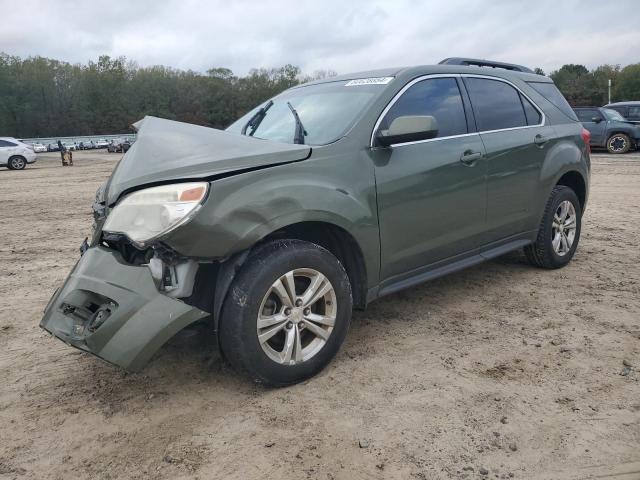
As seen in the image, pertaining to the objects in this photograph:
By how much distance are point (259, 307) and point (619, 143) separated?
18.6 meters

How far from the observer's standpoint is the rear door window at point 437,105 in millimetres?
3414

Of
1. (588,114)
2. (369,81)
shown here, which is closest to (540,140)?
(369,81)

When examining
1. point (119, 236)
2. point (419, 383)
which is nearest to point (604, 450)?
point (419, 383)

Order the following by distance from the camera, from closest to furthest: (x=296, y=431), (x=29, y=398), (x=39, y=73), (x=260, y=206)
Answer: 1. (x=296, y=431)
2. (x=260, y=206)
3. (x=29, y=398)
4. (x=39, y=73)

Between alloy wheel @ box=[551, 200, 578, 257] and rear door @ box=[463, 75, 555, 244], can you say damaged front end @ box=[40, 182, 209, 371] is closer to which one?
rear door @ box=[463, 75, 555, 244]

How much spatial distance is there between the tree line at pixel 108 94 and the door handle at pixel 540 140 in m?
81.7

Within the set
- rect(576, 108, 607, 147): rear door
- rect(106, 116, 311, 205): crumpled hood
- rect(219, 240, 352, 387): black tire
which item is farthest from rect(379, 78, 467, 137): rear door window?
rect(576, 108, 607, 147): rear door

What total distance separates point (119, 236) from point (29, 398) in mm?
1005

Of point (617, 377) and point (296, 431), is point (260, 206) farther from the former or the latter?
point (617, 377)

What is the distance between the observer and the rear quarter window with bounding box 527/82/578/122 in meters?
4.61

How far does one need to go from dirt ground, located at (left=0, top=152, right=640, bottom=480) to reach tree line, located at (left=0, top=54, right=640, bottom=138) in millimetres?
82432

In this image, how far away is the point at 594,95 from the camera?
71.8m

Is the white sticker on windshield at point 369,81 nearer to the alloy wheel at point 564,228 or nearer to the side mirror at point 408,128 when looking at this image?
the side mirror at point 408,128

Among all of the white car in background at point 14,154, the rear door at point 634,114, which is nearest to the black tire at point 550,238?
the rear door at point 634,114
